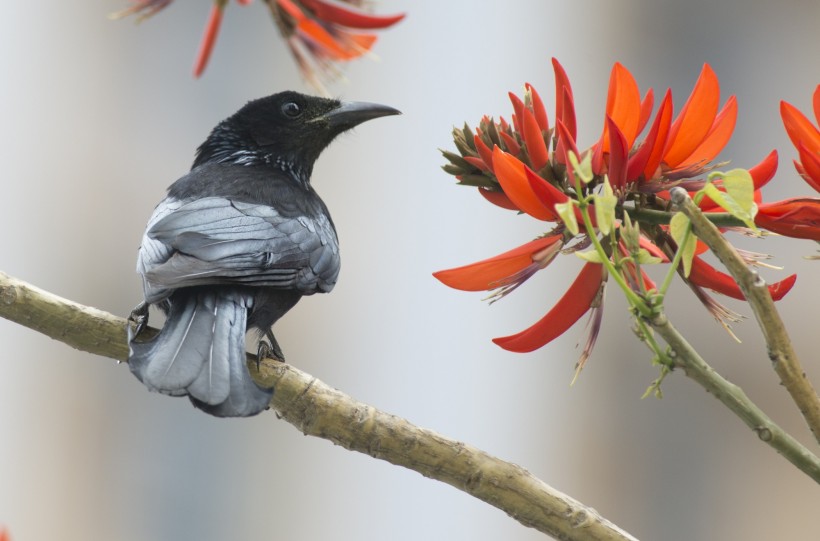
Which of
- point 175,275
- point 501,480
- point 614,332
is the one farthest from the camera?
point 614,332

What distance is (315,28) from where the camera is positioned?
1963 millimetres

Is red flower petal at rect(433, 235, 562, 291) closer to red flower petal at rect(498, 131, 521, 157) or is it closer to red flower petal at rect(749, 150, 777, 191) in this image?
red flower petal at rect(498, 131, 521, 157)

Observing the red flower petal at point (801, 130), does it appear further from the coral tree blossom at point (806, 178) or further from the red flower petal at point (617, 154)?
the red flower petal at point (617, 154)

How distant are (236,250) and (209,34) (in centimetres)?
96

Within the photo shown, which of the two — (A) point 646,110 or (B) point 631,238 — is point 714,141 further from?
(B) point 631,238

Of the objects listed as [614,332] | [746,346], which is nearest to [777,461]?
[746,346]

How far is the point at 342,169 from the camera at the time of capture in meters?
10.3

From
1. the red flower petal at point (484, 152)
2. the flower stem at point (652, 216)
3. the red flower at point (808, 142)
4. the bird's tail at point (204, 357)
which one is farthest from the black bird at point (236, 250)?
the red flower at point (808, 142)

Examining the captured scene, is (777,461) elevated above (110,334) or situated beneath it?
situated beneath

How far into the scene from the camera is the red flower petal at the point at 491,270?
59.7 inches

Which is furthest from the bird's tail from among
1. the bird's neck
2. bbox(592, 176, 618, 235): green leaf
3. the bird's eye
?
the bird's eye

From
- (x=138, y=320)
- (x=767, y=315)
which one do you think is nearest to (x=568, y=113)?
(x=767, y=315)

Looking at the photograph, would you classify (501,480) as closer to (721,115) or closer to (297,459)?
(721,115)

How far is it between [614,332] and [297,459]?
273 cm
